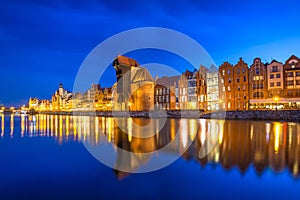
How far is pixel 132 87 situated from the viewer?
302ft

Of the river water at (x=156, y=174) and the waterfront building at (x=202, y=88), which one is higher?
the waterfront building at (x=202, y=88)

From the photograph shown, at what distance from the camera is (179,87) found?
73500 millimetres

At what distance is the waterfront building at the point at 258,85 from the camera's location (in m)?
55.7

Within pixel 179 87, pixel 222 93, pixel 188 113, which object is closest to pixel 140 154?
pixel 188 113

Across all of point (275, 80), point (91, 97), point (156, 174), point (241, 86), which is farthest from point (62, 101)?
point (156, 174)

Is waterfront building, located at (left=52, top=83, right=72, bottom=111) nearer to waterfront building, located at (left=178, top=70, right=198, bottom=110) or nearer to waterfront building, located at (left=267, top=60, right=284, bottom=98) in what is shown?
waterfront building, located at (left=178, top=70, right=198, bottom=110)

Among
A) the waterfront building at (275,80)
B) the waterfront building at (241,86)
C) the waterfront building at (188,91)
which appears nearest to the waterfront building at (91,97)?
the waterfront building at (188,91)

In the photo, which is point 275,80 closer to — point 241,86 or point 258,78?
point 258,78

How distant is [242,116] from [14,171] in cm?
4460

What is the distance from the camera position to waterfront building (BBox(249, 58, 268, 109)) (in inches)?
2191

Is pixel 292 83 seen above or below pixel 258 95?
above

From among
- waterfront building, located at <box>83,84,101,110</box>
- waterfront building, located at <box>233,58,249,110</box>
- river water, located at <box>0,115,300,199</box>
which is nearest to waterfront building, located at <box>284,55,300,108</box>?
waterfront building, located at <box>233,58,249,110</box>

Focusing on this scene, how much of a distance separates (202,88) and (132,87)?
3338cm

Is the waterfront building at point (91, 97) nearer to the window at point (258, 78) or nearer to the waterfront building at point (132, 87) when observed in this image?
the waterfront building at point (132, 87)
